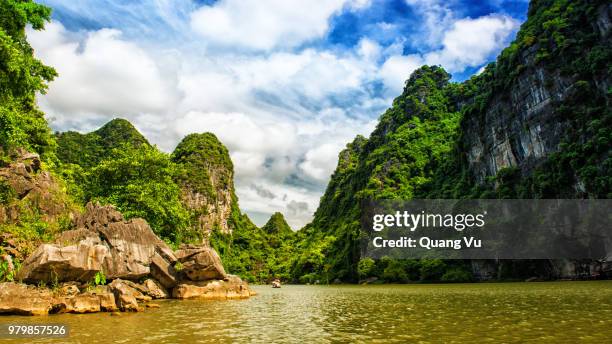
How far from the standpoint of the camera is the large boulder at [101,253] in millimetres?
19797

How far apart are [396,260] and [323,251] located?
39.0 metres

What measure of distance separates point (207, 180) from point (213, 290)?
372 ft

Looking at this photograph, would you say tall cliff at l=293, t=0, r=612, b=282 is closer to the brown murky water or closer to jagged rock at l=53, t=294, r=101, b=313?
the brown murky water

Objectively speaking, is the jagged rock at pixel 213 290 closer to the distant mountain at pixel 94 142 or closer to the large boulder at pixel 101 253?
the large boulder at pixel 101 253

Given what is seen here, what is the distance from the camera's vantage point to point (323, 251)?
118m

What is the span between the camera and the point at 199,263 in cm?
3136

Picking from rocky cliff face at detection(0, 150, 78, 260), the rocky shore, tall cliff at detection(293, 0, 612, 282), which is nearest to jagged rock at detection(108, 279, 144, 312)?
the rocky shore

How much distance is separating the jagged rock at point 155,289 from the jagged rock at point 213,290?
90 centimetres

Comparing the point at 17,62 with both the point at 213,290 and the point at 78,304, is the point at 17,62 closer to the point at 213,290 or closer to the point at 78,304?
the point at 78,304

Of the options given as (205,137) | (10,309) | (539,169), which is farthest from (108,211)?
(205,137)

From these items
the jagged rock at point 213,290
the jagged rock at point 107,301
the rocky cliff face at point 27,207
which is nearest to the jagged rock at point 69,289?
the jagged rock at point 107,301

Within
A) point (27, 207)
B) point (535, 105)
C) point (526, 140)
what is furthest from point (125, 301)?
point (535, 105)

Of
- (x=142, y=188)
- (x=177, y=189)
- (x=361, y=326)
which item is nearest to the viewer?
(x=361, y=326)

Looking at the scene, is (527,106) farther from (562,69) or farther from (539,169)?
(539,169)
